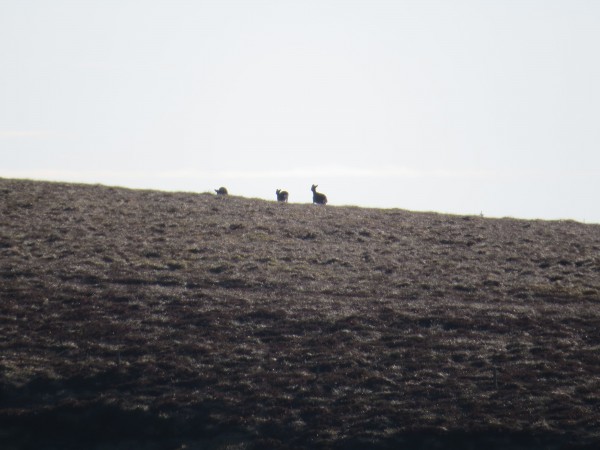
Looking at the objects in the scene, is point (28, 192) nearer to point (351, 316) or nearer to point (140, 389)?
point (351, 316)

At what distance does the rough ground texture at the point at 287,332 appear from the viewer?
2131 centimetres

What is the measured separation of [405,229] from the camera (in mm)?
43656

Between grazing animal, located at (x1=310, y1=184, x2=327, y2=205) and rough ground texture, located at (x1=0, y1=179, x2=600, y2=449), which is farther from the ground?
grazing animal, located at (x1=310, y1=184, x2=327, y2=205)

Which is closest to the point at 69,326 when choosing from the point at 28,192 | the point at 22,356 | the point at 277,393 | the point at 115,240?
the point at 22,356

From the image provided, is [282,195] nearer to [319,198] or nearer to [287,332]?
[319,198]

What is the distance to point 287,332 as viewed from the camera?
27.6 metres

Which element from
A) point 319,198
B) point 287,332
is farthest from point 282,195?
point 287,332

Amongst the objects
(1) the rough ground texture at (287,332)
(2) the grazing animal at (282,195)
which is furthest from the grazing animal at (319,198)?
(1) the rough ground texture at (287,332)

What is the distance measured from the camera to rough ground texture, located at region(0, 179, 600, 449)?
21312mm

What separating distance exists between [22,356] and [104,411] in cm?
373

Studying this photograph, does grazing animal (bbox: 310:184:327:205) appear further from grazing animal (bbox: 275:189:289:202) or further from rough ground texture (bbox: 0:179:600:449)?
rough ground texture (bbox: 0:179:600:449)

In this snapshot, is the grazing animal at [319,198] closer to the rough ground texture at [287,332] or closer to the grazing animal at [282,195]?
the grazing animal at [282,195]

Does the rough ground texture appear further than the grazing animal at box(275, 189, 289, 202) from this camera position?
No

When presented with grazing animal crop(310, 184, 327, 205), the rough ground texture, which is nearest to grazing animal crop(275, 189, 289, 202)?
grazing animal crop(310, 184, 327, 205)
